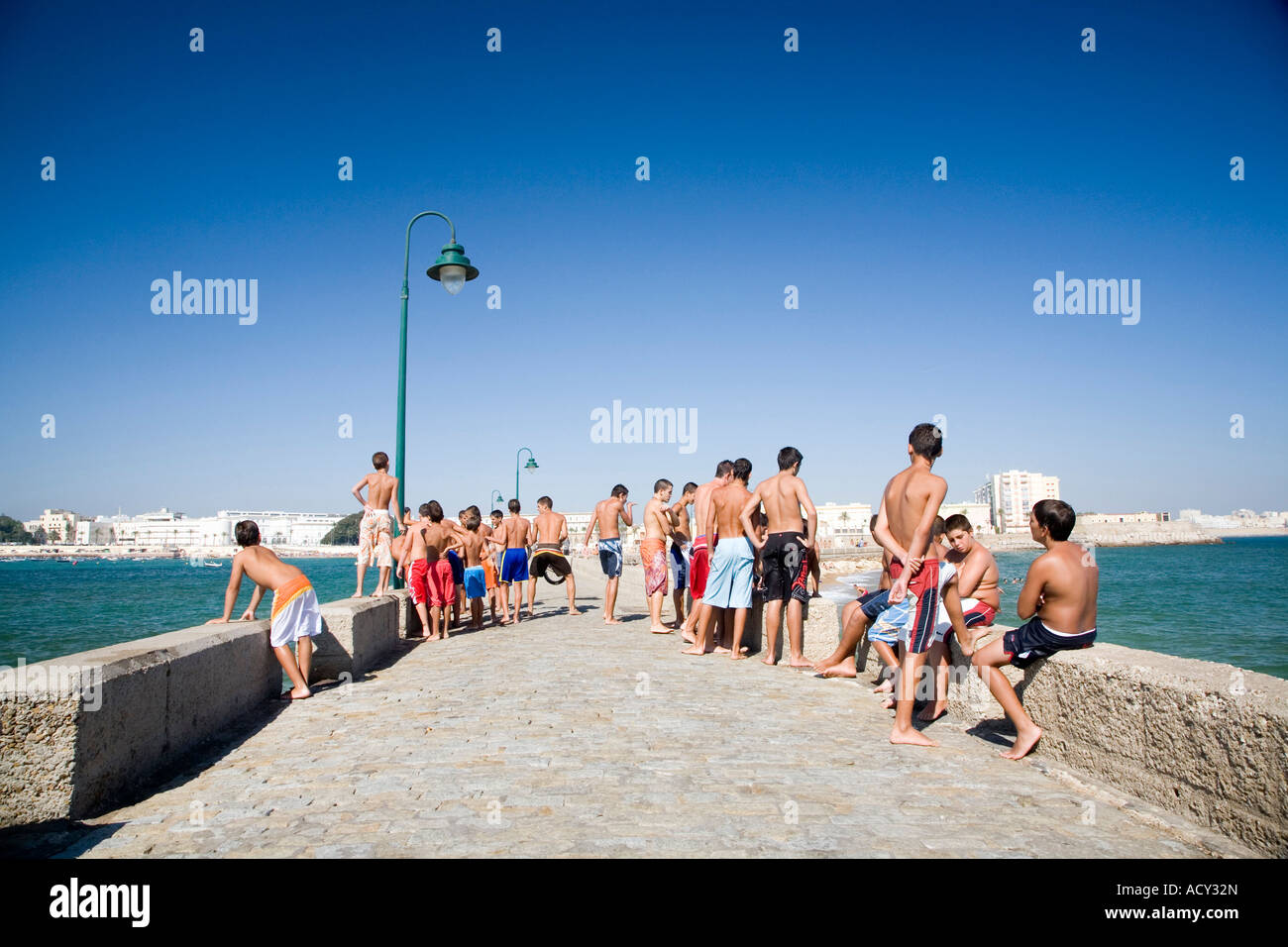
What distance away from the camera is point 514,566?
39.1 ft

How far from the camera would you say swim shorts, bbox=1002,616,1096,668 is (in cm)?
426

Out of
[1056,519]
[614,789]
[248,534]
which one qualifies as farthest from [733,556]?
[248,534]

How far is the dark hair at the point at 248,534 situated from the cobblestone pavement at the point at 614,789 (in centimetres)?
144

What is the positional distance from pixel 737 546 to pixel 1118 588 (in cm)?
5189

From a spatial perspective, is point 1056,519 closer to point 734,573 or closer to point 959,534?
point 959,534

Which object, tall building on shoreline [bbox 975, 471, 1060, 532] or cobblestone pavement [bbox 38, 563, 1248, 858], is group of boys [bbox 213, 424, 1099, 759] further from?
tall building on shoreline [bbox 975, 471, 1060, 532]

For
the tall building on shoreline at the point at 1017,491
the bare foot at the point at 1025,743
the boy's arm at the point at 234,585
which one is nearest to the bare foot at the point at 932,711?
the bare foot at the point at 1025,743

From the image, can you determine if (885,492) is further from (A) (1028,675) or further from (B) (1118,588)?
(B) (1118,588)

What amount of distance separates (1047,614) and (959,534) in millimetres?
1886

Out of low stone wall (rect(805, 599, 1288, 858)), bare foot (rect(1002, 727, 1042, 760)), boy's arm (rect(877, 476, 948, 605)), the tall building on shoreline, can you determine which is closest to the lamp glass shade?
boy's arm (rect(877, 476, 948, 605))

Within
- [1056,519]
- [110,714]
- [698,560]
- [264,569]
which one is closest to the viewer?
[110,714]

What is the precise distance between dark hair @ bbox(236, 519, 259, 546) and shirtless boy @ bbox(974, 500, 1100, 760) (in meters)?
5.58
